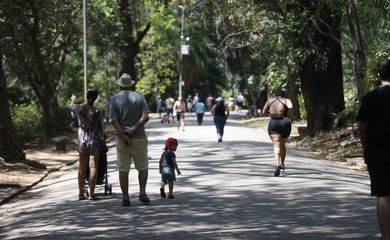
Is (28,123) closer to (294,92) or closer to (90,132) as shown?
(294,92)

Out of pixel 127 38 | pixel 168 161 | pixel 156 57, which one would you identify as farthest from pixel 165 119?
pixel 168 161

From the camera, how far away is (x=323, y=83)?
2928 centimetres

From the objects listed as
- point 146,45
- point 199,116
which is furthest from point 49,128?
point 146,45

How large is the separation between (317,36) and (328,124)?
3.40 meters

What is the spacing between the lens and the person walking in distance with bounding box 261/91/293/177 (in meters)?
15.1

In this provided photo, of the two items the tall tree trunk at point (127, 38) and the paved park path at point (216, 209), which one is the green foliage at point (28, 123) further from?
the paved park path at point (216, 209)

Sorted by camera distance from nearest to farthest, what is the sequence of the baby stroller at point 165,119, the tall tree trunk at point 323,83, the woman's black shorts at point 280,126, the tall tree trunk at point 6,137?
1. the woman's black shorts at point 280,126
2. the tall tree trunk at point 6,137
3. the tall tree trunk at point 323,83
4. the baby stroller at point 165,119

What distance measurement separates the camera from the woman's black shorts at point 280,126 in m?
15.1

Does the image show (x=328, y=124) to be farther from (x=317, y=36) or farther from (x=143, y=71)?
(x=143, y=71)

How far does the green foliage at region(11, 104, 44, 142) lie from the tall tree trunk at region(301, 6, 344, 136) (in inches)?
462

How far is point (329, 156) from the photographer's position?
76.3ft

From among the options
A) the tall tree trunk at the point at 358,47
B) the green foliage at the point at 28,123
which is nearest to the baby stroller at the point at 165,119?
the green foliage at the point at 28,123

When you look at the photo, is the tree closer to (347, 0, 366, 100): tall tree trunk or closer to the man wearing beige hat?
(347, 0, 366, 100): tall tree trunk

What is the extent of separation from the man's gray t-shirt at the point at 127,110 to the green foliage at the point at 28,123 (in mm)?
21184
